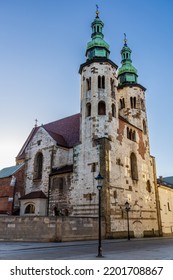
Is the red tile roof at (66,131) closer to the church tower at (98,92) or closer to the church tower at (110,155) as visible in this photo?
the church tower at (98,92)

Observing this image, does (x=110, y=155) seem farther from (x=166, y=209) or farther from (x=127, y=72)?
(x=127, y=72)

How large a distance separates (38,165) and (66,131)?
22.3 feet

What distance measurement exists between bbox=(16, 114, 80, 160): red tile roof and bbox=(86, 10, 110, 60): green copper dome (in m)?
9.54

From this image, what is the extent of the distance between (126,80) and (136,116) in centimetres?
640

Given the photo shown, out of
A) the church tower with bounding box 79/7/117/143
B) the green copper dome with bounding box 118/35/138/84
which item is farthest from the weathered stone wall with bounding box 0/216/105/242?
the green copper dome with bounding box 118/35/138/84

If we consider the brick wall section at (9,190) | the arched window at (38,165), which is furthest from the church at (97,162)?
the brick wall section at (9,190)

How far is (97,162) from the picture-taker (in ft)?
89.0

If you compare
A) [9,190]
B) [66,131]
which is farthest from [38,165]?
[66,131]

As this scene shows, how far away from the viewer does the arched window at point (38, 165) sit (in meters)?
33.7

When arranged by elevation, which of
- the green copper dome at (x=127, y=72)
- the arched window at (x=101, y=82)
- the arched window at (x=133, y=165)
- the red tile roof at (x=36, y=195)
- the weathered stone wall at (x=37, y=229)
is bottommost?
the weathered stone wall at (x=37, y=229)

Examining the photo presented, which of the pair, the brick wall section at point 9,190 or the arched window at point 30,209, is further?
the brick wall section at point 9,190

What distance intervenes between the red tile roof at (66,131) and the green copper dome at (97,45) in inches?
376

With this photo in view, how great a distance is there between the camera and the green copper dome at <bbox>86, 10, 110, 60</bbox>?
1325 inches
